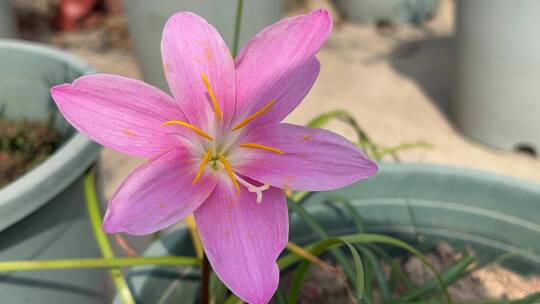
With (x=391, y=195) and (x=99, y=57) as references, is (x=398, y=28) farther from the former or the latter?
(x=391, y=195)

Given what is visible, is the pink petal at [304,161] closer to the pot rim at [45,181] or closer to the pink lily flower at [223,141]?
the pink lily flower at [223,141]

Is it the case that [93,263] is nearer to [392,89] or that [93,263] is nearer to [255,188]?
[255,188]

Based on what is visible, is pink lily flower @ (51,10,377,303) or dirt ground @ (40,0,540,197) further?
dirt ground @ (40,0,540,197)

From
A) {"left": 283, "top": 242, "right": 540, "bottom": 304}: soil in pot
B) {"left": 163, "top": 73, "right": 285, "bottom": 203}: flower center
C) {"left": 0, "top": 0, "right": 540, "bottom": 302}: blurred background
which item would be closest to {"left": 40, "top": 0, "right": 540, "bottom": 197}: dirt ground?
{"left": 0, "top": 0, "right": 540, "bottom": 302}: blurred background

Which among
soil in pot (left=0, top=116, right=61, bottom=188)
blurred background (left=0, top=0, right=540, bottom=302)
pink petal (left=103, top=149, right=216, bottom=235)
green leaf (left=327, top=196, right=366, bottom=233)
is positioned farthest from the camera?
blurred background (left=0, top=0, right=540, bottom=302)

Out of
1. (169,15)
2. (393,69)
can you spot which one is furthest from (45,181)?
(393,69)

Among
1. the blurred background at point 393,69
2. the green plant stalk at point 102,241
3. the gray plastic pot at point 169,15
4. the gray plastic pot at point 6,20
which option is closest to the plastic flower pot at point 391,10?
the blurred background at point 393,69

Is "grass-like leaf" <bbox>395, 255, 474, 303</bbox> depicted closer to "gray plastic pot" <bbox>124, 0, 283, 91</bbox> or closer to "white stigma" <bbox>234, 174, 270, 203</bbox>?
"white stigma" <bbox>234, 174, 270, 203</bbox>
